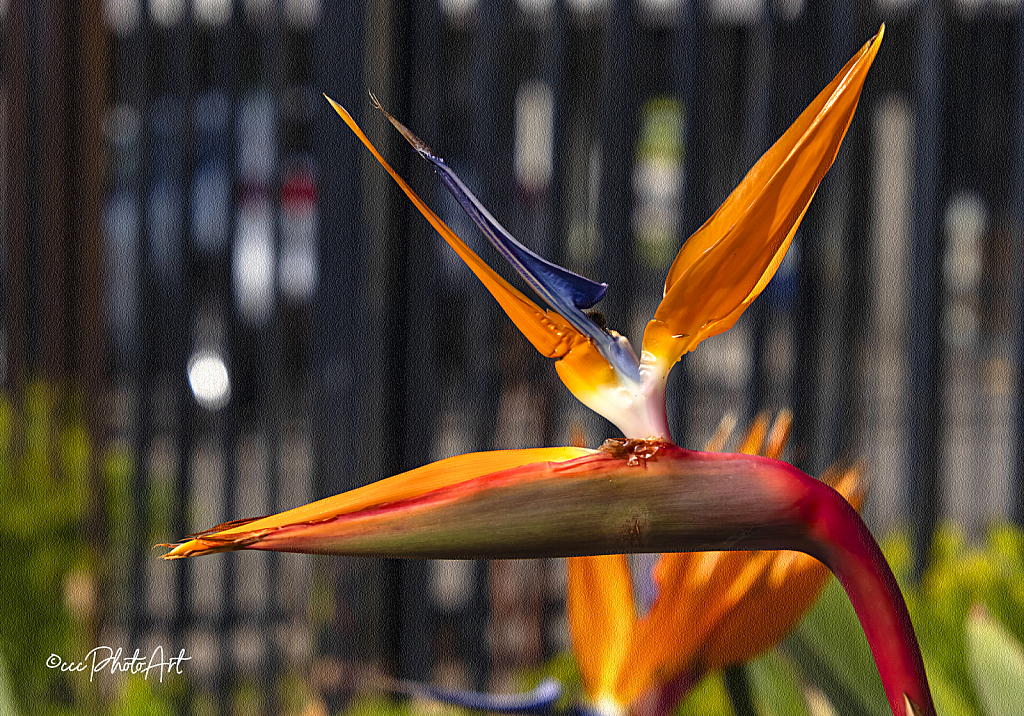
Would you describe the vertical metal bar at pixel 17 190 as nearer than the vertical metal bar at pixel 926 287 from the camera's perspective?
No

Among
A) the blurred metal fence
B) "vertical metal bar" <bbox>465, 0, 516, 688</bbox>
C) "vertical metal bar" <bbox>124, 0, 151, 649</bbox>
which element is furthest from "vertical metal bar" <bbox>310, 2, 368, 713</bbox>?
"vertical metal bar" <bbox>124, 0, 151, 649</bbox>

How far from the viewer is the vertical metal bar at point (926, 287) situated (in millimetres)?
1037

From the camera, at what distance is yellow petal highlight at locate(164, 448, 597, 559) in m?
0.20

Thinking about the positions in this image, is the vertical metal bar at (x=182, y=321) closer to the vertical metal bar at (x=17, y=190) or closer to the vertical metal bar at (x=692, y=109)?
the vertical metal bar at (x=17, y=190)

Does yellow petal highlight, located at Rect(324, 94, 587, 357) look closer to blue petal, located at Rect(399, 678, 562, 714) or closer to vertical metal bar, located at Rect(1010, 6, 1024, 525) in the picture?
blue petal, located at Rect(399, 678, 562, 714)

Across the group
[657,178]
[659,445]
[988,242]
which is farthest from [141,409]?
[988,242]

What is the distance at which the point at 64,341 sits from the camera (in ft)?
4.13

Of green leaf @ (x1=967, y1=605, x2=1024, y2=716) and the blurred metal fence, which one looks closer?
green leaf @ (x1=967, y1=605, x2=1024, y2=716)

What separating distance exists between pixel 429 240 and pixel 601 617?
815 mm

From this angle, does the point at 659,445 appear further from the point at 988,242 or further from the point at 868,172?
the point at 988,242

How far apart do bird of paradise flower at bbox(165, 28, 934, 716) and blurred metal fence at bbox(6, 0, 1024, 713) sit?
0.82m

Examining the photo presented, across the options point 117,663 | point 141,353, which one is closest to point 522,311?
point 117,663

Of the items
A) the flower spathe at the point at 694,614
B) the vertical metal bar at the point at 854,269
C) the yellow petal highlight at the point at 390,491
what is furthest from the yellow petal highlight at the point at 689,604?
the vertical metal bar at the point at 854,269

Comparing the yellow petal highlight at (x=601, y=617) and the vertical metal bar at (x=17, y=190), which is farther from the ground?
the vertical metal bar at (x=17, y=190)
